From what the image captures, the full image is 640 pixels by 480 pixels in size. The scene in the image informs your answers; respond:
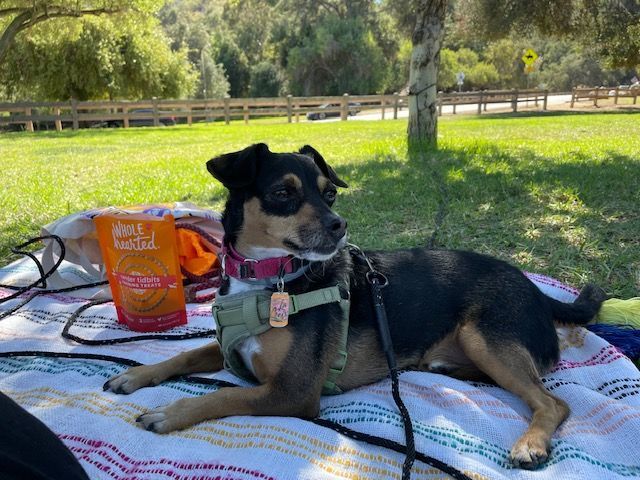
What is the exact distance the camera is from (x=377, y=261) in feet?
11.2

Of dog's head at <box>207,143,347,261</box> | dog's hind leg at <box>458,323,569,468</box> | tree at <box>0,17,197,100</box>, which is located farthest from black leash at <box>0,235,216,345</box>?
tree at <box>0,17,197,100</box>

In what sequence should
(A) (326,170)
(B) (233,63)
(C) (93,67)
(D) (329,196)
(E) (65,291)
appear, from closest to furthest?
(D) (329,196) < (A) (326,170) < (E) (65,291) < (C) (93,67) < (B) (233,63)

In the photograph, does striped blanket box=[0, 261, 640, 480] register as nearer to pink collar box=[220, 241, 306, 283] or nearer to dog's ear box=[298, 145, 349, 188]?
pink collar box=[220, 241, 306, 283]

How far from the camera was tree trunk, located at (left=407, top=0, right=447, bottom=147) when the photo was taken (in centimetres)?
1060

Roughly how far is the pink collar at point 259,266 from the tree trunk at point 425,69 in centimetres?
885

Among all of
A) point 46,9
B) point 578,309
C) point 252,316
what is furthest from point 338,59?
point 252,316

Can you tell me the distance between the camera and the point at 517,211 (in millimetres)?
6637

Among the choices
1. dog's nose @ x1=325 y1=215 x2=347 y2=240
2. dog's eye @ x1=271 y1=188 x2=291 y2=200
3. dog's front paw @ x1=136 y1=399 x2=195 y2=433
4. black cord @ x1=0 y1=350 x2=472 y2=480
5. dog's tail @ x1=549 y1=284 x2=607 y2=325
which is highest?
dog's eye @ x1=271 y1=188 x2=291 y2=200

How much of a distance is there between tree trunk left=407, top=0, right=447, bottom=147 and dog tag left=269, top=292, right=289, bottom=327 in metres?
9.14

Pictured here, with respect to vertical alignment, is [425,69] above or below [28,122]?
above

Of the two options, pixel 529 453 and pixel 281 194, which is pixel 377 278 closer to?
pixel 281 194

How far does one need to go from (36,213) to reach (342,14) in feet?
183

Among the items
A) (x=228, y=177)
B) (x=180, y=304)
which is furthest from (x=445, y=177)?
(x=228, y=177)

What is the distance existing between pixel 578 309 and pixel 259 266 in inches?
86.0
